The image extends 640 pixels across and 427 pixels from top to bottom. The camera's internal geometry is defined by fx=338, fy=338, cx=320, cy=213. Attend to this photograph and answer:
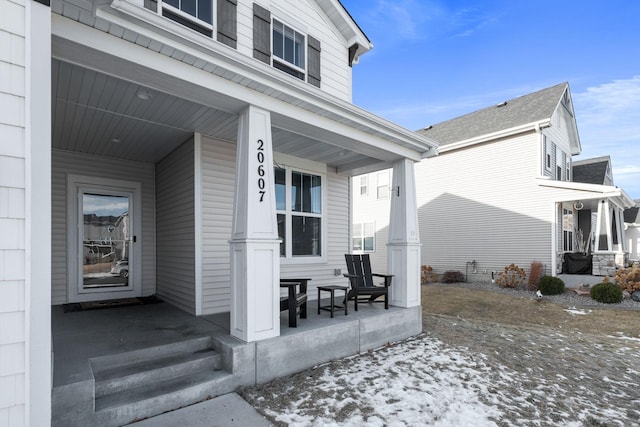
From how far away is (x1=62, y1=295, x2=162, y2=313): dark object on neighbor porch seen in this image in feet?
17.0

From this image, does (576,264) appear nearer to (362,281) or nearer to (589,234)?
(589,234)

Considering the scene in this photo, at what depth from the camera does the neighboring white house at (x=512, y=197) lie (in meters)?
11.2

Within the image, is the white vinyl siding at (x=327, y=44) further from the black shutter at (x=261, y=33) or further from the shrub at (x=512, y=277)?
the shrub at (x=512, y=277)

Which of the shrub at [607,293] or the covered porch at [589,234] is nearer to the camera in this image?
the shrub at [607,293]

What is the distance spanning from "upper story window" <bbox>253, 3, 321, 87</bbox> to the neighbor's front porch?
13.6 ft

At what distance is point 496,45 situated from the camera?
10531 millimetres

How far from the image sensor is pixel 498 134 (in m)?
12.3

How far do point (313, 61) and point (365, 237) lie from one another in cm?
1111

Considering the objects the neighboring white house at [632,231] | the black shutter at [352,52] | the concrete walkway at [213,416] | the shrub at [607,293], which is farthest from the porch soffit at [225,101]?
the neighboring white house at [632,231]

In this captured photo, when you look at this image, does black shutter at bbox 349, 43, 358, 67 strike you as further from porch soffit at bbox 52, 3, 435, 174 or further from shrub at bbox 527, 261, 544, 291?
shrub at bbox 527, 261, 544, 291

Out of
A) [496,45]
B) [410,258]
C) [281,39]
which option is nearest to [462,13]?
[496,45]

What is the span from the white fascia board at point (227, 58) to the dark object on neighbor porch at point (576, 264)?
10.5 metres

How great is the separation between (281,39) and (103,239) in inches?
185

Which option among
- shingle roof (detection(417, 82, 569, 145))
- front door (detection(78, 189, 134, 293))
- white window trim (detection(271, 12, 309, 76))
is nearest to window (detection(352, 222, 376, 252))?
shingle roof (detection(417, 82, 569, 145))
